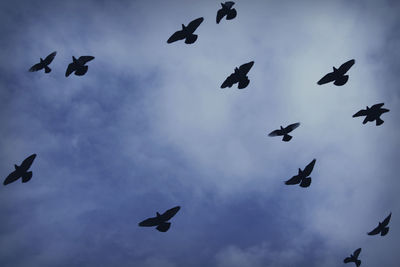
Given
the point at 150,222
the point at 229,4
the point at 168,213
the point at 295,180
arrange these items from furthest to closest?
1. the point at 295,180
2. the point at 229,4
3. the point at 168,213
4. the point at 150,222

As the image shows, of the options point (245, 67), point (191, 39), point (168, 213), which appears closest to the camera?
point (168, 213)

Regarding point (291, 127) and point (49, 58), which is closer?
point (49, 58)

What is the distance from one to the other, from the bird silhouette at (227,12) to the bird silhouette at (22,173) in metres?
13.7

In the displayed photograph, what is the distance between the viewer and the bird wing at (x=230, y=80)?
20200 mm

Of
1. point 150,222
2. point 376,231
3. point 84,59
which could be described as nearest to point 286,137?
point 150,222

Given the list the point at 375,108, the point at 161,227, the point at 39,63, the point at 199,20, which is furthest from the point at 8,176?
the point at 375,108

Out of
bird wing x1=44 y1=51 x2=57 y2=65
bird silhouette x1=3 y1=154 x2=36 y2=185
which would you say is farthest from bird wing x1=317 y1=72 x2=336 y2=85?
bird silhouette x1=3 y1=154 x2=36 y2=185

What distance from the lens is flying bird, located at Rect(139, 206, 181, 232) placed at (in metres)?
18.0

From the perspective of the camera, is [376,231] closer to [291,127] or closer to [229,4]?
[291,127]

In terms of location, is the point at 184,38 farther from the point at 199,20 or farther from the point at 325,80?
the point at 325,80

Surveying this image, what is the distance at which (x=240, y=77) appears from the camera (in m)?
20.2

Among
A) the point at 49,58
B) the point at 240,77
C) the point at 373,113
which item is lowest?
the point at 373,113

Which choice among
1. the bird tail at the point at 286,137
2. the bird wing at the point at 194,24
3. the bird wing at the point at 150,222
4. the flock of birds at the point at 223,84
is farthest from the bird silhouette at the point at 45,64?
the bird tail at the point at 286,137

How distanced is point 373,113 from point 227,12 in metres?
12.0
